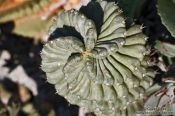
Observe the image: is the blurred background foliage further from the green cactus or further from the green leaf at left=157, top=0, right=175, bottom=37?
the green leaf at left=157, top=0, right=175, bottom=37

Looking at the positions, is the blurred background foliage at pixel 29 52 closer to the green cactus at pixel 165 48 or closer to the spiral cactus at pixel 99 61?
the green cactus at pixel 165 48

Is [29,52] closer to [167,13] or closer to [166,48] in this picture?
[166,48]

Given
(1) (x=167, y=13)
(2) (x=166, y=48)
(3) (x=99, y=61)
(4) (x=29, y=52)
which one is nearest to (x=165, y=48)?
(2) (x=166, y=48)

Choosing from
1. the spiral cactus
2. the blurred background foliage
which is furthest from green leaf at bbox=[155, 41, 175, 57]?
the spiral cactus

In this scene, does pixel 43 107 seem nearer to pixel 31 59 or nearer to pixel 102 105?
pixel 31 59

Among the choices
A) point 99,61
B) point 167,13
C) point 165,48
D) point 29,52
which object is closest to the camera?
point 99,61
